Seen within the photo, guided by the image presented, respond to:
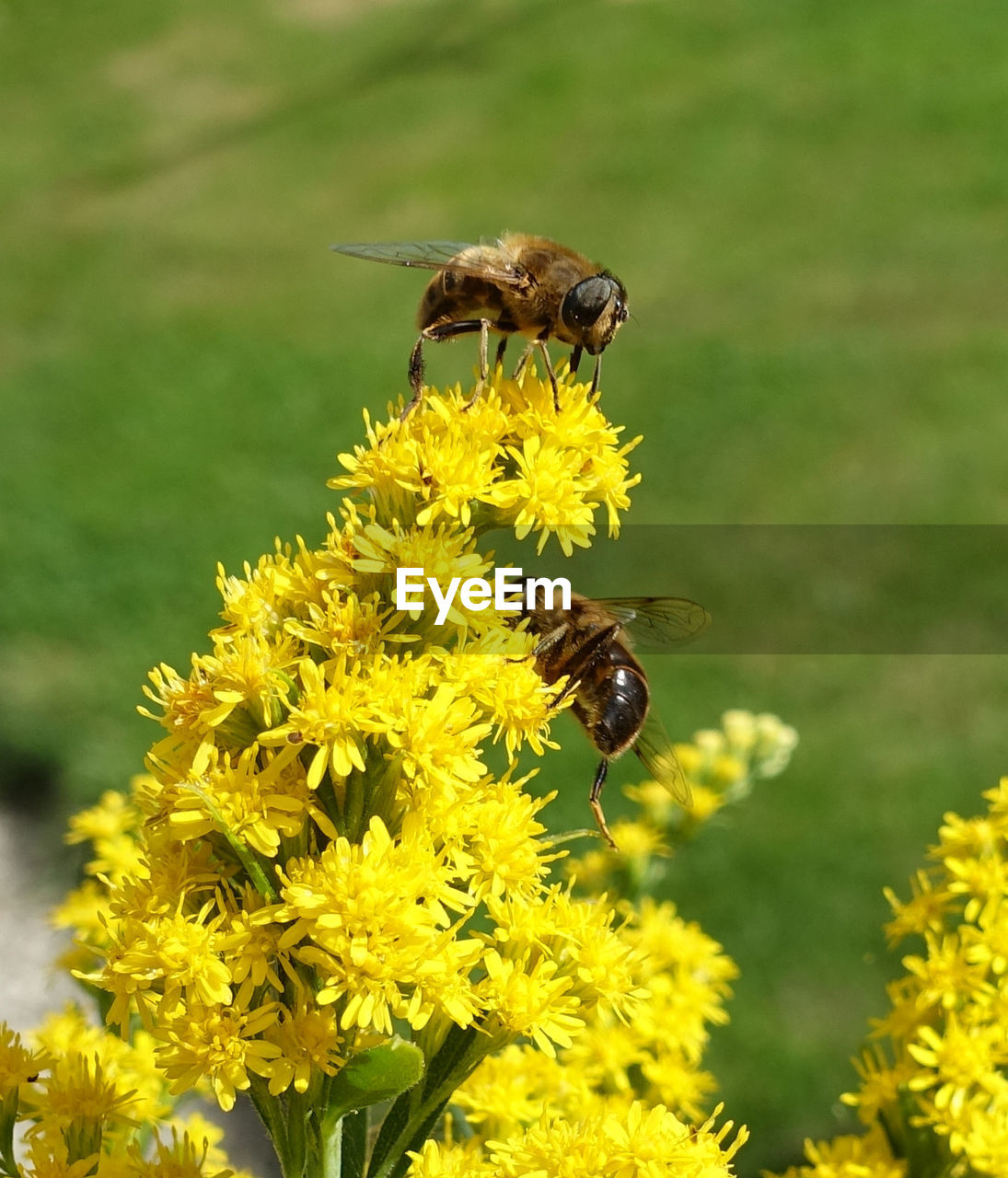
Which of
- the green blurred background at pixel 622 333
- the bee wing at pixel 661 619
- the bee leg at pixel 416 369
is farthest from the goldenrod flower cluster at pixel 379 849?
the green blurred background at pixel 622 333

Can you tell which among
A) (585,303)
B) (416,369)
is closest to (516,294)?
(585,303)

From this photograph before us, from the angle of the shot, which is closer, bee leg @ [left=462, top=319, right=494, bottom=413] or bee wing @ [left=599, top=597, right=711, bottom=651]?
bee leg @ [left=462, top=319, right=494, bottom=413]

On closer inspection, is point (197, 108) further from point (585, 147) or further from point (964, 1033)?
point (964, 1033)

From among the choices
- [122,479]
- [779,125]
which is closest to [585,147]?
[779,125]

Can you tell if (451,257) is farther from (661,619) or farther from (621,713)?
(621,713)

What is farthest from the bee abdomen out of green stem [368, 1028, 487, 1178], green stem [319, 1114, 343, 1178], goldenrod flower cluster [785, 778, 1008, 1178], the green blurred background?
the green blurred background

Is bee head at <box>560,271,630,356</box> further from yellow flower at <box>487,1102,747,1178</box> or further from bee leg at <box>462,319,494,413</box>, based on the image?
yellow flower at <box>487,1102,747,1178</box>
